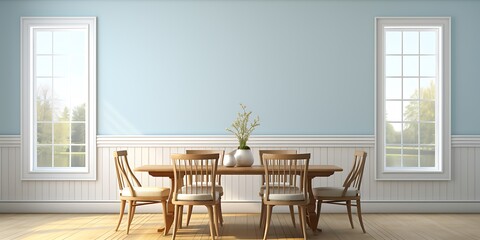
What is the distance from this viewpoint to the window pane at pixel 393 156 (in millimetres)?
8391

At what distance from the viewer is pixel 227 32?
327 inches

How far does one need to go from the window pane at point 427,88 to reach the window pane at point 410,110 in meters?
0.16

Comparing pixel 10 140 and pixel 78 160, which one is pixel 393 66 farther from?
pixel 10 140

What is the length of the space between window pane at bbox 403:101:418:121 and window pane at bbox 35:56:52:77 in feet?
16.3

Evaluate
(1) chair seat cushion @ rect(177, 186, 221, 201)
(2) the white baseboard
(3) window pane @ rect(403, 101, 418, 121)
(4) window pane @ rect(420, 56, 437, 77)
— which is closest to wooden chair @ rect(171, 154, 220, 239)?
(1) chair seat cushion @ rect(177, 186, 221, 201)

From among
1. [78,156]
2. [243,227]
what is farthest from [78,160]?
[243,227]

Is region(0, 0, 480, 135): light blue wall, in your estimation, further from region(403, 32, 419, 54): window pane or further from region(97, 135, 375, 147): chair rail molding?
region(403, 32, 419, 54): window pane

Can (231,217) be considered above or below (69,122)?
below

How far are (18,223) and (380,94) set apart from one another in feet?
16.2

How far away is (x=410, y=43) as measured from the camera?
27.6ft

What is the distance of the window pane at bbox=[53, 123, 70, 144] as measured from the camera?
846cm

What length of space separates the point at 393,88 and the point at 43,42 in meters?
4.91

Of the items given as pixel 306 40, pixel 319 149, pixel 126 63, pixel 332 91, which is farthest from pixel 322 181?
pixel 126 63

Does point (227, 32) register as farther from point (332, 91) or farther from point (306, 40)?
point (332, 91)
